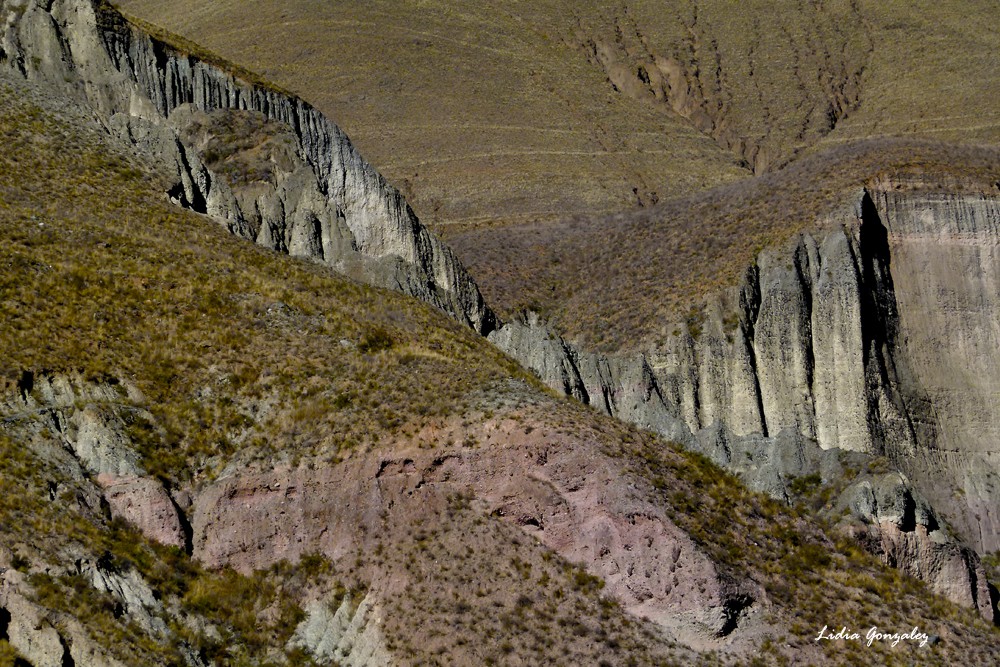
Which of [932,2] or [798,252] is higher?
[932,2]

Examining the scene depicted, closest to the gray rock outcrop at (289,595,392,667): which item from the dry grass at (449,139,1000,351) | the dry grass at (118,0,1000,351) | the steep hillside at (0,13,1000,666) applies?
the steep hillside at (0,13,1000,666)

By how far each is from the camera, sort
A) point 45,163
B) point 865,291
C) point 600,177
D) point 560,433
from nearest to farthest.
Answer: point 560,433 < point 45,163 < point 865,291 < point 600,177

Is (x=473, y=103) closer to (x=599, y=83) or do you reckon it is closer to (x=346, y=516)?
(x=599, y=83)

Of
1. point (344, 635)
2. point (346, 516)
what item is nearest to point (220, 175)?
point (346, 516)

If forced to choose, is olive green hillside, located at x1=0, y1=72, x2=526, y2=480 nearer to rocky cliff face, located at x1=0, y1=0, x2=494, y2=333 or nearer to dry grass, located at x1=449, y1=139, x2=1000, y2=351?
rocky cliff face, located at x1=0, y1=0, x2=494, y2=333

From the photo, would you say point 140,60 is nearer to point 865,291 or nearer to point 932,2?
point 865,291

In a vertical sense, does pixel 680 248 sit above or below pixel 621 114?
below

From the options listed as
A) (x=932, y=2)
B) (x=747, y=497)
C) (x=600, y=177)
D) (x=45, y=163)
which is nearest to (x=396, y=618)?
(x=747, y=497)
